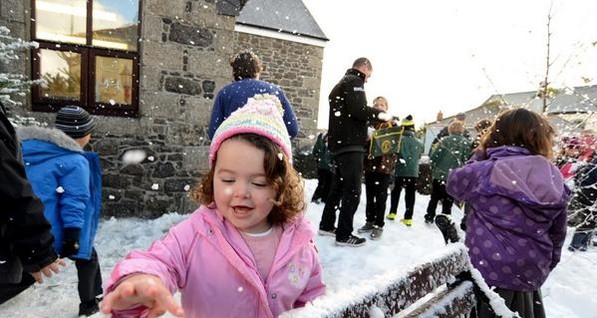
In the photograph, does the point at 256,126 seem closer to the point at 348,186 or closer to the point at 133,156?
the point at 348,186

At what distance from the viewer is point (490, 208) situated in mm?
2604

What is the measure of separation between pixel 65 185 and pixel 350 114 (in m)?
2.92

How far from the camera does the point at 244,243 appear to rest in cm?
144

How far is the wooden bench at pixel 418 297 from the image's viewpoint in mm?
1101

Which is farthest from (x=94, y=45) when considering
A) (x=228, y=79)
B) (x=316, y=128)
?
(x=316, y=128)

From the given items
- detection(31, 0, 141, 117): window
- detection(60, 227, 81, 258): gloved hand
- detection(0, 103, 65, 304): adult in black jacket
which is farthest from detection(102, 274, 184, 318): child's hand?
detection(31, 0, 141, 117): window

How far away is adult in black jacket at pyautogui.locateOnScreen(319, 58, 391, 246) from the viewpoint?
459cm

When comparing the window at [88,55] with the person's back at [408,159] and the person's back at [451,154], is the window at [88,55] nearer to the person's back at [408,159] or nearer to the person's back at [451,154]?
the person's back at [408,159]

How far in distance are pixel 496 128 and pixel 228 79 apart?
166 inches

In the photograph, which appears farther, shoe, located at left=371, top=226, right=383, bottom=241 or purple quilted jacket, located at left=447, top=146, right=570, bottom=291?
shoe, located at left=371, top=226, right=383, bottom=241

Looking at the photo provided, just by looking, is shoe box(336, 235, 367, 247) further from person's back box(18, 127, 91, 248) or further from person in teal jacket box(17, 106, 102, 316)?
person's back box(18, 127, 91, 248)

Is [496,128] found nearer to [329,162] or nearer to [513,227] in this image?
[513,227]

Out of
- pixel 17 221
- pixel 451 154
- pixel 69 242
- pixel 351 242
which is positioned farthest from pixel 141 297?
pixel 451 154

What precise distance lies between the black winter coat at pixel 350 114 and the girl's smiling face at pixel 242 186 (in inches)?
129
